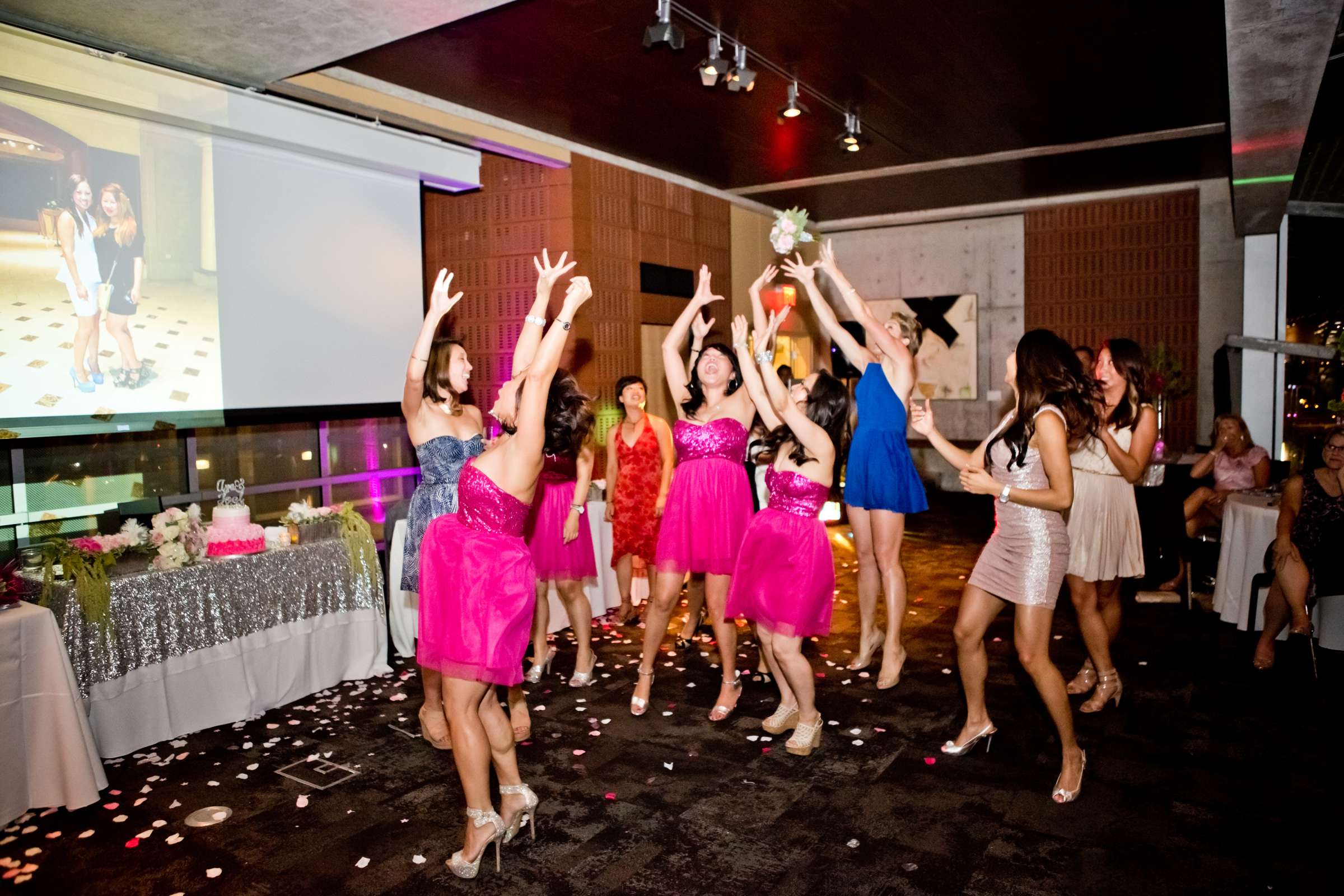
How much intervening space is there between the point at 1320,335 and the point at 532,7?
344 inches

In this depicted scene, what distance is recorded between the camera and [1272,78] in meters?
4.61

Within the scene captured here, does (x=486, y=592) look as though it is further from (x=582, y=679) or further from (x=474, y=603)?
(x=582, y=679)

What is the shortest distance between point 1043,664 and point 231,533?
143 inches

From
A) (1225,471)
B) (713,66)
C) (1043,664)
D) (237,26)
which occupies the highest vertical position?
(713,66)

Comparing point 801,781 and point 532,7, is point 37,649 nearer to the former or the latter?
point 801,781

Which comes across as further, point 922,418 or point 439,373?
point 439,373

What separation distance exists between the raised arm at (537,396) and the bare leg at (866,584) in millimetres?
2300

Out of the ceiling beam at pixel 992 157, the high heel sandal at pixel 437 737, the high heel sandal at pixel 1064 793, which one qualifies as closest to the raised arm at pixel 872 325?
the high heel sandal at pixel 1064 793

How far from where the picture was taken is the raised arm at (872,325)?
13.8 feet

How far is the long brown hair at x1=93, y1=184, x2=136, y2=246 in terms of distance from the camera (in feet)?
15.5

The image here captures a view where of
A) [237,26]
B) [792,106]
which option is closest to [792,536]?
[237,26]

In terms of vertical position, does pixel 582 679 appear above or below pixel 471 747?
below

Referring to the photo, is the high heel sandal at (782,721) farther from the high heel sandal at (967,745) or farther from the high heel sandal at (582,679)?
the high heel sandal at (582,679)

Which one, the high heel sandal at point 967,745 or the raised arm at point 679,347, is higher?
the raised arm at point 679,347
